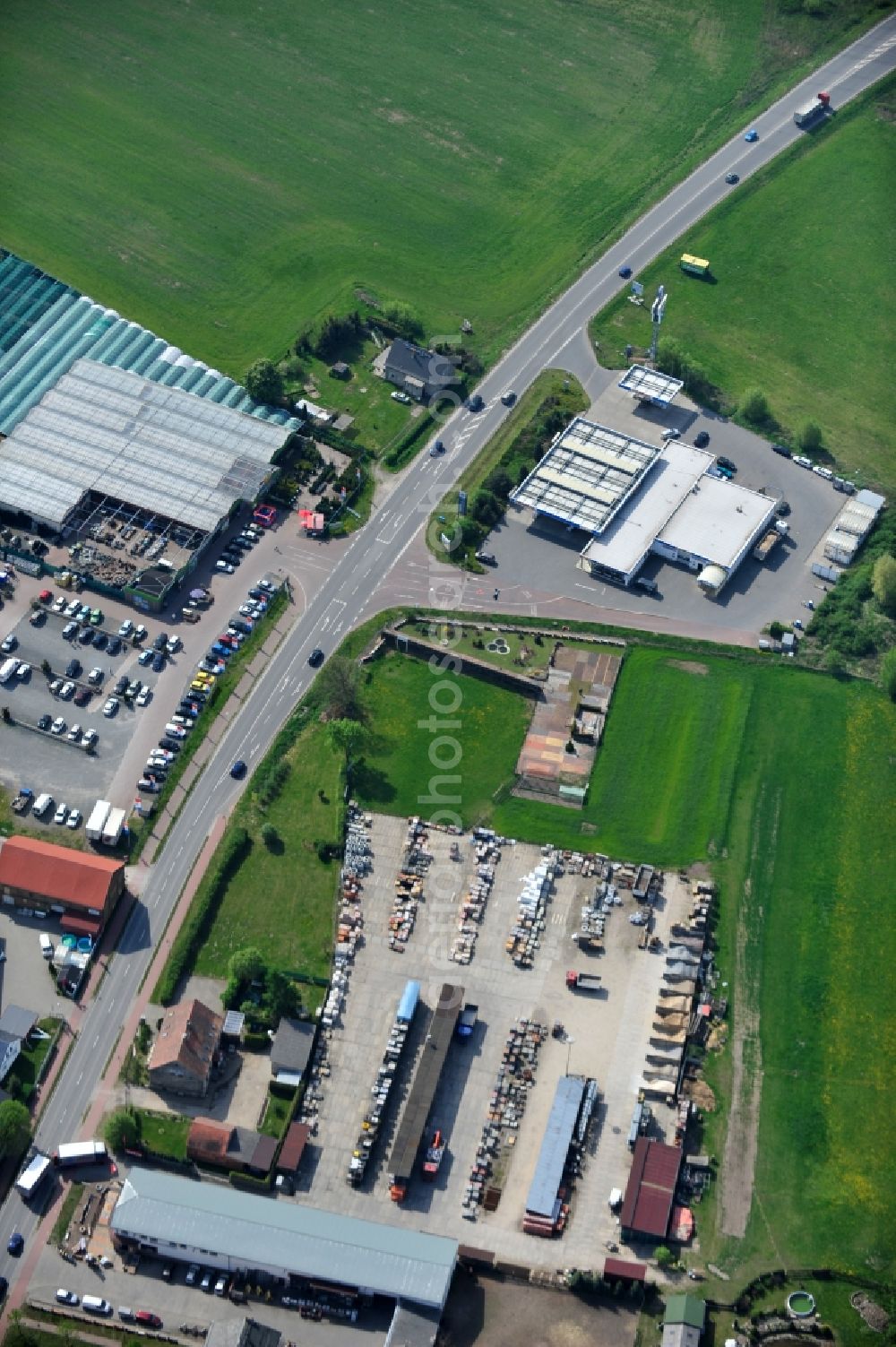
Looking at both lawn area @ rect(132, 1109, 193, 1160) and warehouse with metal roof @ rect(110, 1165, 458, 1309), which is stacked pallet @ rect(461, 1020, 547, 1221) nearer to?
warehouse with metal roof @ rect(110, 1165, 458, 1309)

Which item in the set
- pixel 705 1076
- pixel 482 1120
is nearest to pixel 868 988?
pixel 705 1076

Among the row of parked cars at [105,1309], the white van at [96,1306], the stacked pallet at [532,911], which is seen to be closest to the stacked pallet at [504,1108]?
the stacked pallet at [532,911]

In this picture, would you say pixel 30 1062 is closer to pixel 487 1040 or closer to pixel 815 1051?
pixel 487 1040

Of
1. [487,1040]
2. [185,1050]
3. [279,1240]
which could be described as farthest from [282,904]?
[279,1240]

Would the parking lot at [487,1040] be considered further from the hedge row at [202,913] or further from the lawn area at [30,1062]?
the lawn area at [30,1062]

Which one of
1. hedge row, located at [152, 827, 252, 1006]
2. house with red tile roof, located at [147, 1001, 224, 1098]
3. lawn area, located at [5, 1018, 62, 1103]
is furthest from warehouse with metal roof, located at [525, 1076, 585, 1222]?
lawn area, located at [5, 1018, 62, 1103]
